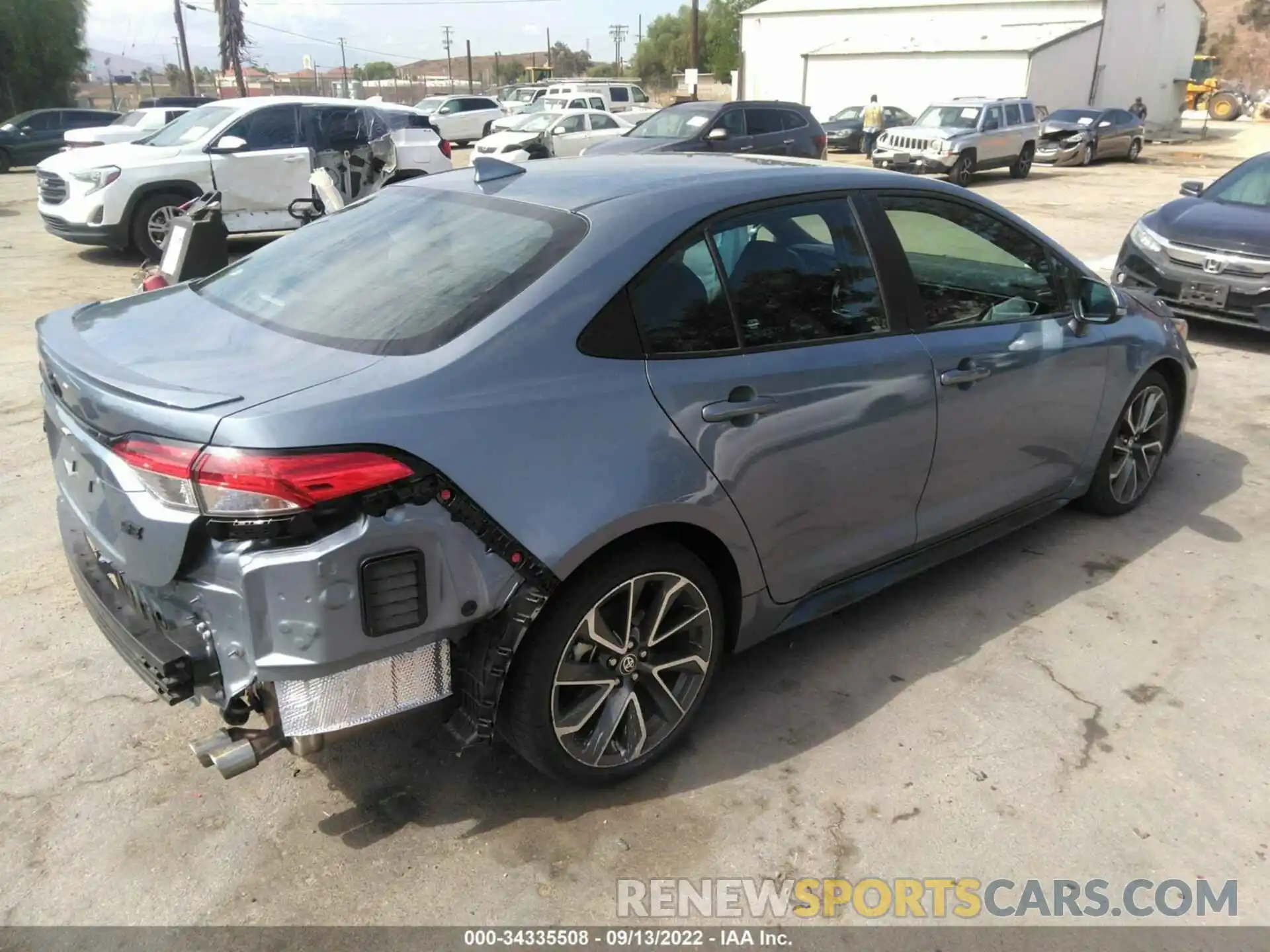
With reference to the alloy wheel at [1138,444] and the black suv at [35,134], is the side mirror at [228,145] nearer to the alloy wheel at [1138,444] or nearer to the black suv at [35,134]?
the alloy wheel at [1138,444]

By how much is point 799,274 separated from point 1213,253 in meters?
5.91

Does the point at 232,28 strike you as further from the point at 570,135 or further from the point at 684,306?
the point at 684,306

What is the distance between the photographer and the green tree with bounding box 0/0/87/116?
104ft

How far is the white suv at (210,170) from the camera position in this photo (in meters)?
10.6

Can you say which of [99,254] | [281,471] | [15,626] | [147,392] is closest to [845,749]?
[281,471]

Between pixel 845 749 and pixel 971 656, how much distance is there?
0.79m

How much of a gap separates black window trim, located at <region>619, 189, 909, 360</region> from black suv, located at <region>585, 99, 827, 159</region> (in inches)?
507

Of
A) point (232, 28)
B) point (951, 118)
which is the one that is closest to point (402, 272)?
point (951, 118)

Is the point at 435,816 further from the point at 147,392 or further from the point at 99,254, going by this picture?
the point at 99,254

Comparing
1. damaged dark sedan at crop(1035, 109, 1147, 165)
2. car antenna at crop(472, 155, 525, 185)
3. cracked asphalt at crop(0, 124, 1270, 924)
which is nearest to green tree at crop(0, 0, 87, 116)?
damaged dark sedan at crop(1035, 109, 1147, 165)

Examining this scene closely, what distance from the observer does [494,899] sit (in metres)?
2.46

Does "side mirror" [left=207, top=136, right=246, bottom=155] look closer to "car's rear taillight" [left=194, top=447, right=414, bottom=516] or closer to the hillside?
"car's rear taillight" [left=194, top=447, right=414, bottom=516]

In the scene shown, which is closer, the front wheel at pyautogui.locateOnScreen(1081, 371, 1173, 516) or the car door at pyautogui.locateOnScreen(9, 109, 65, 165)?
the front wheel at pyautogui.locateOnScreen(1081, 371, 1173, 516)

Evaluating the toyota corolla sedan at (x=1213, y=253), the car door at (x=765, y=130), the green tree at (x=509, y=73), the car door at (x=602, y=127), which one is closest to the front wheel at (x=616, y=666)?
the toyota corolla sedan at (x=1213, y=253)
